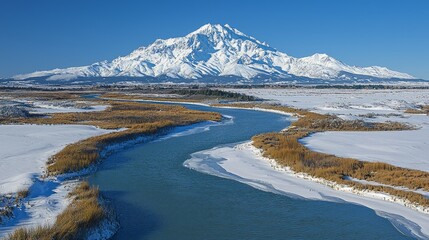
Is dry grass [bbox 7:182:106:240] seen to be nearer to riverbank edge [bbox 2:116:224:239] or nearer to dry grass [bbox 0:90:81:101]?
riverbank edge [bbox 2:116:224:239]

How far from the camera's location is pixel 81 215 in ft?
49.0

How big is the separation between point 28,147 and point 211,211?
59.1 ft

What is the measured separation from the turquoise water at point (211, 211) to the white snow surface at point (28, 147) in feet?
11.5

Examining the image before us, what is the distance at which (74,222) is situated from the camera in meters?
14.1

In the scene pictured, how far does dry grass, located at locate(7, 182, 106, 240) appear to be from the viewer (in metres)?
12.8

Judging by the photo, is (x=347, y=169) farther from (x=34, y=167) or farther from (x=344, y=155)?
(x=34, y=167)

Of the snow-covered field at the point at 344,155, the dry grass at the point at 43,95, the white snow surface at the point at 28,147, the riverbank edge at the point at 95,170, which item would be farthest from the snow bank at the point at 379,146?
the dry grass at the point at 43,95

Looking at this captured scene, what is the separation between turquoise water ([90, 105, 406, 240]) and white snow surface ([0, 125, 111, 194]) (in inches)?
138

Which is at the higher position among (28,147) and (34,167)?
(34,167)

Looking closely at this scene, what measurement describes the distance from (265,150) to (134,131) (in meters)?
13.8

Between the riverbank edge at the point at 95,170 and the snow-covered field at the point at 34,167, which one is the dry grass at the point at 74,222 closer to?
the riverbank edge at the point at 95,170

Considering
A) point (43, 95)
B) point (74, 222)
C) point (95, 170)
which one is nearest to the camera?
point (74, 222)

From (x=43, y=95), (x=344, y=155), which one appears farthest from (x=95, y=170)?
(x=43, y=95)

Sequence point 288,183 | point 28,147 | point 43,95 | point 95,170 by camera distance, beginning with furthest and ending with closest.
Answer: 1. point 43,95
2. point 28,147
3. point 95,170
4. point 288,183
